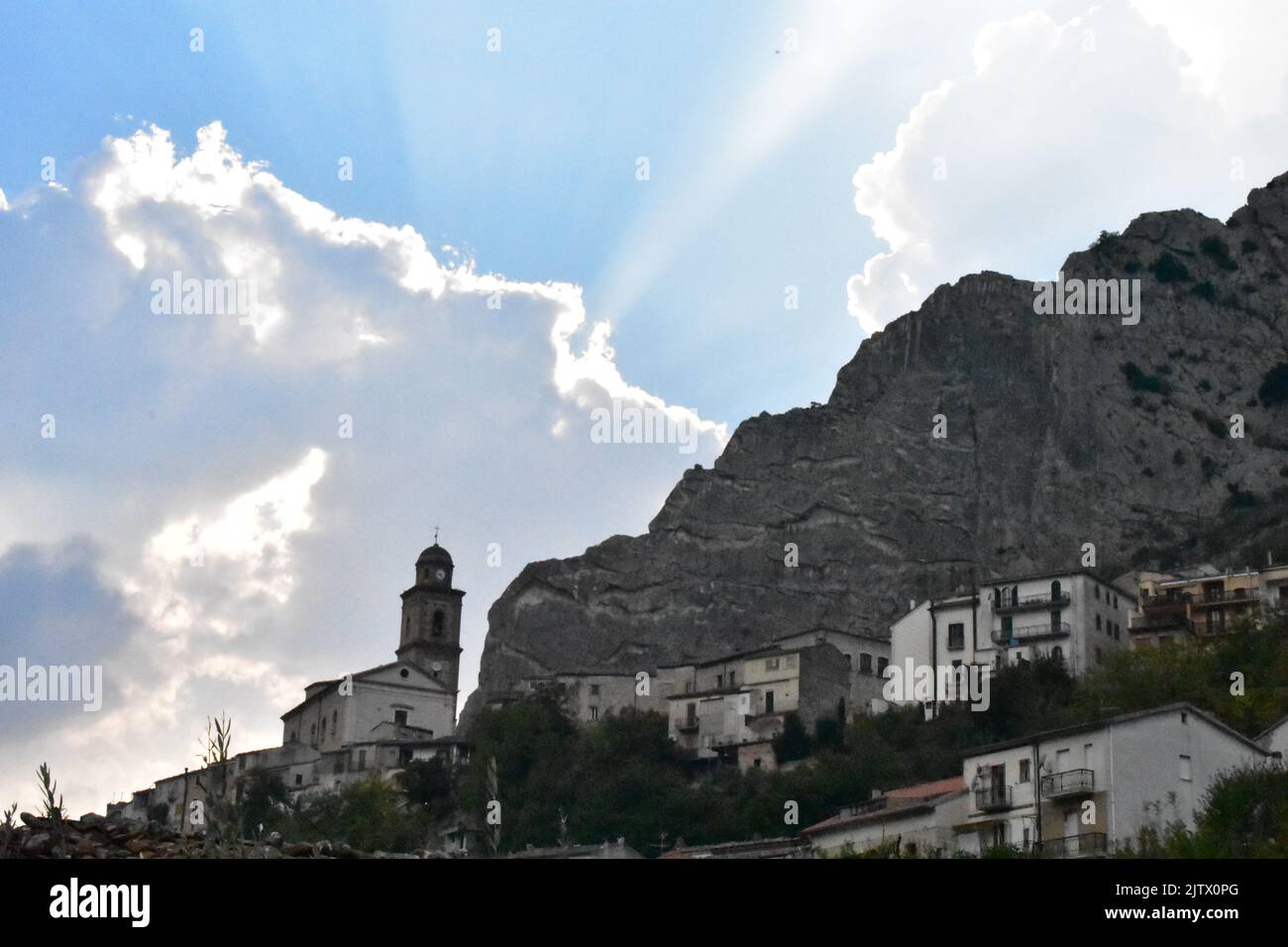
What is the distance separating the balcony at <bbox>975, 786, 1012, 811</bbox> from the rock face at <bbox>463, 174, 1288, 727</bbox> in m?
55.4

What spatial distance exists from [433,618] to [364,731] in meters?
12.4

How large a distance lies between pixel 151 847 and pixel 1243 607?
71462mm

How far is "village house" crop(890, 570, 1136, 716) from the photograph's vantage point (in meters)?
76.2

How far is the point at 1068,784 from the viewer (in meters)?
44.9

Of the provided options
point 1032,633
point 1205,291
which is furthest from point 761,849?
point 1205,291

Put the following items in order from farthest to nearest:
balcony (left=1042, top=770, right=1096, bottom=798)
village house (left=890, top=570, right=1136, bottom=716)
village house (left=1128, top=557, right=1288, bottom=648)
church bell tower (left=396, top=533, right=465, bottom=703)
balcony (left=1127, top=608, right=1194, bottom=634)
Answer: church bell tower (left=396, top=533, right=465, bottom=703)
balcony (left=1127, top=608, right=1194, bottom=634)
village house (left=1128, top=557, right=1288, bottom=648)
village house (left=890, top=570, right=1136, bottom=716)
balcony (left=1042, top=770, right=1096, bottom=798)

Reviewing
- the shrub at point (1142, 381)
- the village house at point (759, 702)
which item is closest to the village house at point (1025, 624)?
the village house at point (759, 702)

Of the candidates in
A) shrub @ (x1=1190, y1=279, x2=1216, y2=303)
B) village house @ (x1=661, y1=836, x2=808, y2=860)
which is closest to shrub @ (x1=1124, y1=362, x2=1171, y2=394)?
shrub @ (x1=1190, y1=279, x2=1216, y2=303)

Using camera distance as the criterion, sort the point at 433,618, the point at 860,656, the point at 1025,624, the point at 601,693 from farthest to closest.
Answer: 1. the point at 433,618
2. the point at 601,693
3. the point at 860,656
4. the point at 1025,624

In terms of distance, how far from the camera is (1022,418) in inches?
4668

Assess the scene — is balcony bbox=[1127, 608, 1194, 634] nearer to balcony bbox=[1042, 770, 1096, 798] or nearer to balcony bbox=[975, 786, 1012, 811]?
balcony bbox=[975, 786, 1012, 811]

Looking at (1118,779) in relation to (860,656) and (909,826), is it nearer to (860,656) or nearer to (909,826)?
(909,826)

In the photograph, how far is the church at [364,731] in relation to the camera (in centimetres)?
8512
